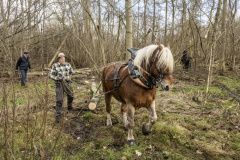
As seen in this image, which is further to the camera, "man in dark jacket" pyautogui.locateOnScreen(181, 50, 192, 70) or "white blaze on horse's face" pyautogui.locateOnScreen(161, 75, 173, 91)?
"man in dark jacket" pyautogui.locateOnScreen(181, 50, 192, 70)

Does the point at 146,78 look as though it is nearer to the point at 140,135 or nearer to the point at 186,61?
the point at 140,135

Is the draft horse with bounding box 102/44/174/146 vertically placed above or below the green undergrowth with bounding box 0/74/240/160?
above

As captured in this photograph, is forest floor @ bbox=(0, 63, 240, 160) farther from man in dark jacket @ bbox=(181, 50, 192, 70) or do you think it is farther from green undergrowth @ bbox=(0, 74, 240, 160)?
man in dark jacket @ bbox=(181, 50, 192, 70)

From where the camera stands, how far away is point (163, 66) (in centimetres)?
277

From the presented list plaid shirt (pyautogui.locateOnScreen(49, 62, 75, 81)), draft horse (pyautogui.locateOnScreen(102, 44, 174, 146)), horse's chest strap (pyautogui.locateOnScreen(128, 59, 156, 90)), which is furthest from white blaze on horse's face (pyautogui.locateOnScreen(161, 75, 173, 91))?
plaid shirt (pyautogui.locateOnScreen(49, 62, 75, 81))

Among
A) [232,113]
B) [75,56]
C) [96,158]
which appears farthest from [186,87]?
[75,56]

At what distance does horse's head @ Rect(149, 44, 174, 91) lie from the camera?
2723 millimetres

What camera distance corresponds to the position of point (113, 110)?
535cm

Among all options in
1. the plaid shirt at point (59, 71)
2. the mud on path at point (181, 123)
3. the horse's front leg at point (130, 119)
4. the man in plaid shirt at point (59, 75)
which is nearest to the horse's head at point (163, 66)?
the horse's front leg at point (130, 119)

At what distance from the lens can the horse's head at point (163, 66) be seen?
272 centimetres

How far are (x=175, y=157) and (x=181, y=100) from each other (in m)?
3.46

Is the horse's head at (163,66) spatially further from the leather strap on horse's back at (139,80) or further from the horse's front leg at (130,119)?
the horse's front leg at (130,119)

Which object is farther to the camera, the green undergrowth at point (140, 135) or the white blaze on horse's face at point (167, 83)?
the green undergrowth at point (140, 135)

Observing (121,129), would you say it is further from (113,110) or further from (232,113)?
(232,113)
